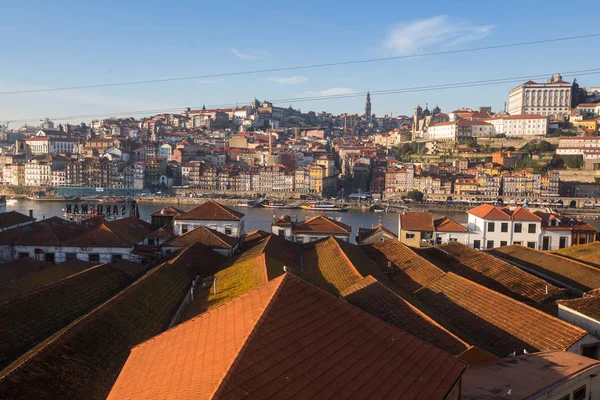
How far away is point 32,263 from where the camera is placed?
37.0 ft

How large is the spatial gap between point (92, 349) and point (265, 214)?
34322 mm

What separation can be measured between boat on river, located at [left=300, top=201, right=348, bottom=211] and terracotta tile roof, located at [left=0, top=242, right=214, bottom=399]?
35690mm

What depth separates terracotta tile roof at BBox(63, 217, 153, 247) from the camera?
43.1 feet

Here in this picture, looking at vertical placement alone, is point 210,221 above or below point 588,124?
below

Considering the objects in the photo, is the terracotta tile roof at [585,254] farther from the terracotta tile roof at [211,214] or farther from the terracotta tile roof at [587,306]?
the terracotta tile roof at [211,214]

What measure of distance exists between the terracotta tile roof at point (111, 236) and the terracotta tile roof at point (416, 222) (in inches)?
297

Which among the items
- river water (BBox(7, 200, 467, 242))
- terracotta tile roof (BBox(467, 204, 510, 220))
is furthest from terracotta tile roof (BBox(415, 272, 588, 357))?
river water (BBox(7, 200, 467, 242))

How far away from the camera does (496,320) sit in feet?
23.3

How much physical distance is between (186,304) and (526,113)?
64.9 meters

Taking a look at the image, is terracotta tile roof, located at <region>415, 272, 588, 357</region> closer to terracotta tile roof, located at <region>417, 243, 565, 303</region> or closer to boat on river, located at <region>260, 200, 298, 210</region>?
terracotta tile roof, located at <region>417, 243, 565, 303</region>

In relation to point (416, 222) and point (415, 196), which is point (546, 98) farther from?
point (416, 222)

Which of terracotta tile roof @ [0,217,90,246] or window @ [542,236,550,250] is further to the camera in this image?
window @ [542,236,550,250]

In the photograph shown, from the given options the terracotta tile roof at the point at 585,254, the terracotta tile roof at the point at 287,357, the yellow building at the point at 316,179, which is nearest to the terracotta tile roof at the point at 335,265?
the terracotta tile roof at the point at 287,357

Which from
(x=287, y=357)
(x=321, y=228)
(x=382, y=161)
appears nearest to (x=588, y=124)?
(x=382, y=161)
